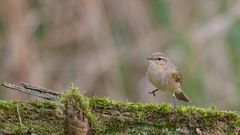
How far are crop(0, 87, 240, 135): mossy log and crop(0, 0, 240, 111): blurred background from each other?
4.33m

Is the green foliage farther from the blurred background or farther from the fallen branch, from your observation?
the fallen branch

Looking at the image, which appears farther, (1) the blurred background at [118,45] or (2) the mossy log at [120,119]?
(1) the blurred background at [118,45]

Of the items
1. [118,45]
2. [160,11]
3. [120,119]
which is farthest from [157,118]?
[118,45]

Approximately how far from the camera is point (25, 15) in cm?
873

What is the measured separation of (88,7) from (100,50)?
47 centimetres

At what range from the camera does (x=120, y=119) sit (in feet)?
12.8

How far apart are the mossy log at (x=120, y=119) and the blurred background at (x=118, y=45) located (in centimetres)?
433

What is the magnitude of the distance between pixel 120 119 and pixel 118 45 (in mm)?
5036

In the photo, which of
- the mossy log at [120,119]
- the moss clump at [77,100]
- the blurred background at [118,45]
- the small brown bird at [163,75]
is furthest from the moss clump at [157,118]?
the blurred background at [118,45]

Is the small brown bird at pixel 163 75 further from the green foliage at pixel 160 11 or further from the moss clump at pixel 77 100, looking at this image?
the green foliage at pixel 160 11

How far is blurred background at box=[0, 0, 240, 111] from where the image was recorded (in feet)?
27.9

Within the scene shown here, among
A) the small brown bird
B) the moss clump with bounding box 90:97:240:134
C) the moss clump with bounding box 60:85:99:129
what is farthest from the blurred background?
the moss clump with bounding box 60:85:99:129

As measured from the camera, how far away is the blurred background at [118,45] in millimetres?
8508

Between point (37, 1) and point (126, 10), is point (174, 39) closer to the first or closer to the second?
point (126, 10)
